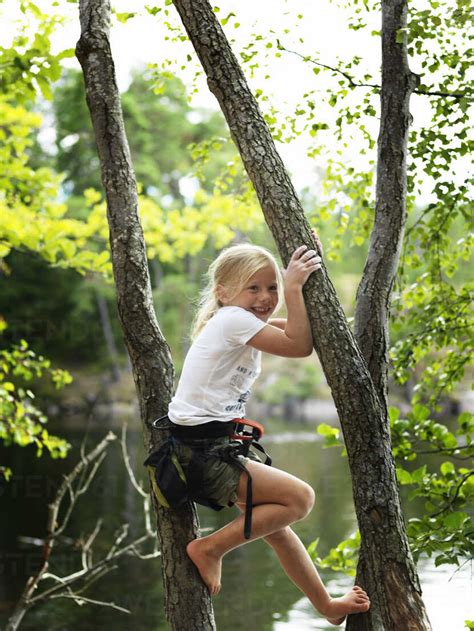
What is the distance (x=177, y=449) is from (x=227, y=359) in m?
0.34

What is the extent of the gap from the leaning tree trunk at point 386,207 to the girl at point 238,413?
256mm

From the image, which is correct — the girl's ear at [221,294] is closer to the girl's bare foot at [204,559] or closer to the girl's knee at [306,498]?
the girl's knee at [306,498]

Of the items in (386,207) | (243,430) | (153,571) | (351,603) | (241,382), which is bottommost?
(351,603)

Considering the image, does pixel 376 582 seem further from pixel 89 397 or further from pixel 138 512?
pixel 89 397

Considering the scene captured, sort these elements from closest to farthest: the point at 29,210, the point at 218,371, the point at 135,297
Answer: the point at 218,371 → the point at 135,297 → the point at 29,210

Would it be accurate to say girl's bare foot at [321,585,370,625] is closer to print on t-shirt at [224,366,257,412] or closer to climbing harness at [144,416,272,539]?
climbing harness at [144,416,272,539]

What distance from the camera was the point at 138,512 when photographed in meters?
13.0

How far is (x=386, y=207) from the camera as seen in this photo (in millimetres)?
2826

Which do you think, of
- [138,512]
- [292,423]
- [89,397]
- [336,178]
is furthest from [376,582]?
[89,397]

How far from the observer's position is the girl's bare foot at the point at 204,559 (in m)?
2.70

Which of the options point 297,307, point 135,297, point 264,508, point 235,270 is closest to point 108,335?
point 135,297

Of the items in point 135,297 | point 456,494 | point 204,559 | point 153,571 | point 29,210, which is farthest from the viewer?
point 153,571

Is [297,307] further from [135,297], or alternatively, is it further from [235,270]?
[135,297]

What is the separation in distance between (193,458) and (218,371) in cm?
30
